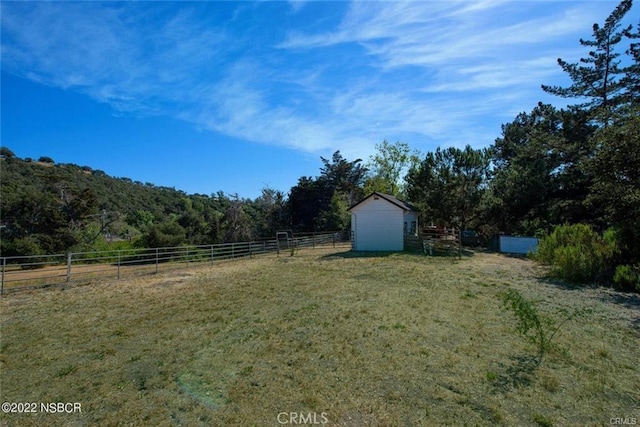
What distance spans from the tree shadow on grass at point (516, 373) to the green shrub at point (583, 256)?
320 inches

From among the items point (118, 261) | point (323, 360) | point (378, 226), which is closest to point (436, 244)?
point (378, 226)

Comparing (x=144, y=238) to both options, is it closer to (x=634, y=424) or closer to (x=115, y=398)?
(x=115, y=398)

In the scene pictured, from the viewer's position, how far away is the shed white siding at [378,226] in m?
21.0

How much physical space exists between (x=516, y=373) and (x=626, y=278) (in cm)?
817

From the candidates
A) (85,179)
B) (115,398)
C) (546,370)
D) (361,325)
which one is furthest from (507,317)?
(85,179)

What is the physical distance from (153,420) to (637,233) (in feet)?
46.8

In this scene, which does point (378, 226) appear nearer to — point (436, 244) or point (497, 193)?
point (436, 244)

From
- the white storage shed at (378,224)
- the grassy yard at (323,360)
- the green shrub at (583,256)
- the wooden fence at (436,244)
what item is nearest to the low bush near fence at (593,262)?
the green shrub at (583,256)

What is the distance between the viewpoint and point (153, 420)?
3.30 metres

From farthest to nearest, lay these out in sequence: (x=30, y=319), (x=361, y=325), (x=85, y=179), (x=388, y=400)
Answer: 1. (x=85, y=179)
2. (x=30, y=319)
3. (x=361, y=325)
4. (x=388, y=400)

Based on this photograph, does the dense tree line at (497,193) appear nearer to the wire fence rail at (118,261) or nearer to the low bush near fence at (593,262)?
the low bush near fence at (593,262)

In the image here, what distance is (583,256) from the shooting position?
35.8 ft

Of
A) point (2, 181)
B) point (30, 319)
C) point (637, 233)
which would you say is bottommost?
point (30, 319)

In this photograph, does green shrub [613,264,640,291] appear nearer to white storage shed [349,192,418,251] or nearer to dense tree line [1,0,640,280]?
dense tree line [1,0,640,280]
